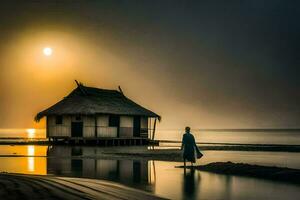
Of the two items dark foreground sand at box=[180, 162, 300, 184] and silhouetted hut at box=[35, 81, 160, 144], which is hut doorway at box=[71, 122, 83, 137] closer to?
silhouetted hut at box=[35, 81, 160, 144]

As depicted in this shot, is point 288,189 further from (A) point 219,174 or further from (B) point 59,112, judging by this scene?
(B) point 59,112

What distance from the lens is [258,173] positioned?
18422 mm

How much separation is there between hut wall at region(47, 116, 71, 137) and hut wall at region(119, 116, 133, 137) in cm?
575

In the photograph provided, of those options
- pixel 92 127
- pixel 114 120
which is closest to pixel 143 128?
pixel 114 120

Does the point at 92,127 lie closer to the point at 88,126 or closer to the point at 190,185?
the point at 88,126

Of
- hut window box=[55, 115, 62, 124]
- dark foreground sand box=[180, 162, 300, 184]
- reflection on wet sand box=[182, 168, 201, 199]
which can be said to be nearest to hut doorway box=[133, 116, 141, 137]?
hut window box=[55, 115, 62, 124]

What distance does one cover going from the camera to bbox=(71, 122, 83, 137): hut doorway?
4625cm

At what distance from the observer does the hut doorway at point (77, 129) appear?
46.2 m

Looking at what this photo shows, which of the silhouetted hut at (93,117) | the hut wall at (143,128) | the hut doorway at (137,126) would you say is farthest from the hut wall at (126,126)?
the hut wall at (143,128)

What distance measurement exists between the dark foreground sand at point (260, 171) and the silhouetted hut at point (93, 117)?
82.1 feet

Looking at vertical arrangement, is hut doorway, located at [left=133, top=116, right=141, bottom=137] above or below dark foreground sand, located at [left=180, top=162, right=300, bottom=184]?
above

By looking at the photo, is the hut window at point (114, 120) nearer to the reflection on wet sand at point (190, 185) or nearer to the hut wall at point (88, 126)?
the hut wall at point (88, 126)

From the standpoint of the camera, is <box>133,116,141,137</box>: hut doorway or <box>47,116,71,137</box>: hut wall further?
<box>133,116,141,137</box>: hut doorway

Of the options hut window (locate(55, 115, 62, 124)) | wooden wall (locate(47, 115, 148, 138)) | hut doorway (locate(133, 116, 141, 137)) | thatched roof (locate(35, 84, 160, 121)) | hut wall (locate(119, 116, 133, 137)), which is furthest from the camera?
hut doorway (locate(133, 116, 141, 137))
